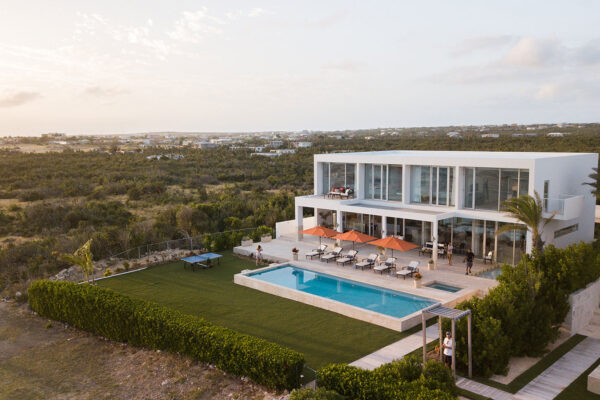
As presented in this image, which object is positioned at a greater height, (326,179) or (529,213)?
(326,179)

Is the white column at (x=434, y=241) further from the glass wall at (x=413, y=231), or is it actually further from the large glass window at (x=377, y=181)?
the large glass window at (x=377, y=181)

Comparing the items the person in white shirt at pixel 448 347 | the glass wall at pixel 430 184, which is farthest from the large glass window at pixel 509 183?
the person in white shirt at pixel 448 347

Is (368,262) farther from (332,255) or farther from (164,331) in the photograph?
(164,331)

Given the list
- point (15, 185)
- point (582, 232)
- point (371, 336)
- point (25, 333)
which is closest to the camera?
point (371, 336)

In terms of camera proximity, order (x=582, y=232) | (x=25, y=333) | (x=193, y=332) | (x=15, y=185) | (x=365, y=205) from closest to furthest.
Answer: (x=193, y=332) < (x=25, y=333) < (x=582, y=232) < (x=365, y=205) < (x=15, y=185)

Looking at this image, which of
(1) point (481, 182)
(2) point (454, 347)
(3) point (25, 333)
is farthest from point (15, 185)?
(2) point (454, 347)

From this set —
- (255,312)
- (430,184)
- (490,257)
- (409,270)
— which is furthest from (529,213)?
(255,312)

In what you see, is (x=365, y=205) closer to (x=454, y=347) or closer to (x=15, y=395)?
(x=454, y=347)
